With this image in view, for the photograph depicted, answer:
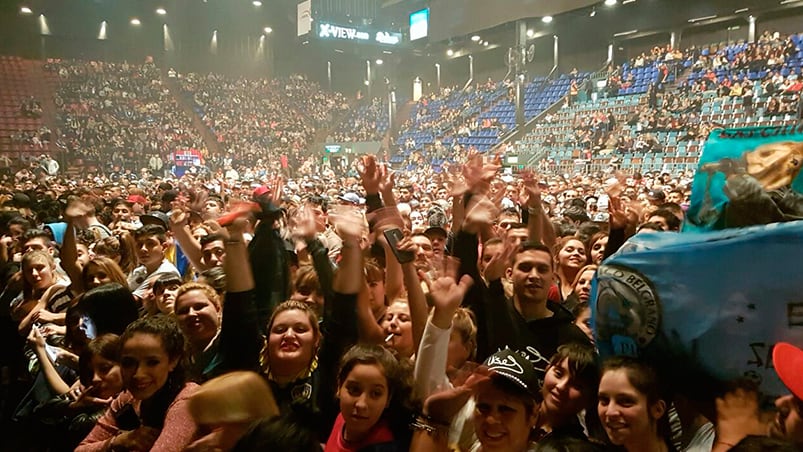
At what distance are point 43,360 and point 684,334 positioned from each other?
290 cm

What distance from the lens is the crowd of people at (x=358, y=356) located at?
1.76m

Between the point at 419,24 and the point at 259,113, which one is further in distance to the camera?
the point at 259,113

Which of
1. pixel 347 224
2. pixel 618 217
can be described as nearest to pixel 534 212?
pixel 618 217

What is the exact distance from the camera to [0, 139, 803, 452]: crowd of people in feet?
5.77

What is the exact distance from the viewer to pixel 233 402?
1.78 metres

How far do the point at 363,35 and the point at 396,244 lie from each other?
3355cm

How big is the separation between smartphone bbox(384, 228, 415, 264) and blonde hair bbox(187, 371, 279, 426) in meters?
0.94

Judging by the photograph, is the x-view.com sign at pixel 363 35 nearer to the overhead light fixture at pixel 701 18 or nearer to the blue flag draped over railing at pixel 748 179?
the overhead light fixture at pixel 701 18

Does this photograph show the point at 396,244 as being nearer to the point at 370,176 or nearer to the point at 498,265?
the point at 498,265

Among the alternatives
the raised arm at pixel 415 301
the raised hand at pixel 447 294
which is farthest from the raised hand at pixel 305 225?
the raised hand at pixel 447 294

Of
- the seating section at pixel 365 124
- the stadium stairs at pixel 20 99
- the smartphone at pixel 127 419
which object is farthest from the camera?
the seating section at pixel 365 124

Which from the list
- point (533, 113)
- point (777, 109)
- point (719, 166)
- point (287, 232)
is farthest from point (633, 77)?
point (719, 166)

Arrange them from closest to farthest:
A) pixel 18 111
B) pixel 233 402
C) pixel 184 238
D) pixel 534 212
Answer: pixel 233 402 → pixel 534 212 → pixel 184 238 → pixel 18 111

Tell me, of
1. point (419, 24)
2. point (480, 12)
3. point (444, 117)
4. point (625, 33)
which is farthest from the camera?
point (419, 24)
